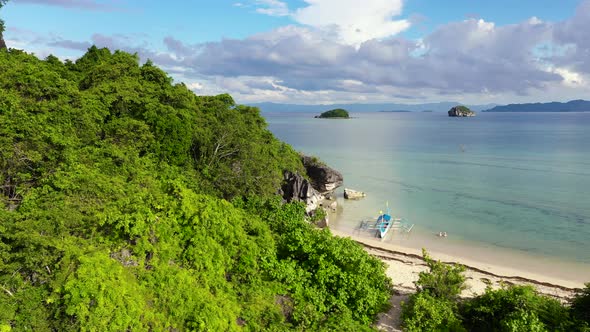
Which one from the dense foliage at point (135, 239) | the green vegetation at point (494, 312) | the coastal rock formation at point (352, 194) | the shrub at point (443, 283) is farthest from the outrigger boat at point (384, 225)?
the green vegetation at point (494, 312)

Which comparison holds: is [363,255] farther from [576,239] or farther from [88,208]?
[576,239]

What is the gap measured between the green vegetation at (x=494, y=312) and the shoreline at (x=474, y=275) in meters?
3.74

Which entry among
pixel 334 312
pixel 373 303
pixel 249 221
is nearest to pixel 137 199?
pixel 249 221

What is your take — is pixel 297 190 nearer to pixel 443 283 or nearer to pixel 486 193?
pixel 443 283

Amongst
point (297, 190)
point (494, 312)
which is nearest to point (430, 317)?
point (494, 312)

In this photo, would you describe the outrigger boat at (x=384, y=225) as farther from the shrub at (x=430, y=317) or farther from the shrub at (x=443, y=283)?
the shrub at (x=430, y=317)

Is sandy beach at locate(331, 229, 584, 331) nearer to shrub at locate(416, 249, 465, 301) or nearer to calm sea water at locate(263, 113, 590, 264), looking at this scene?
shrub at locate(416, 249, 465, 301)

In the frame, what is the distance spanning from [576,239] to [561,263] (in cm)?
460

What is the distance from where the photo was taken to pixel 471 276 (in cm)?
1975

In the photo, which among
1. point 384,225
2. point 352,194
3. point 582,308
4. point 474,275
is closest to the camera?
point 582,308

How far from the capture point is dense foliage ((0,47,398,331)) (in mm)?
8789

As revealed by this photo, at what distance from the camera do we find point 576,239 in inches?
982

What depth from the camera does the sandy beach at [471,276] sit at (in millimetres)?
17453

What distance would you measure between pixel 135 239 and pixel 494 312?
39.0 ft
